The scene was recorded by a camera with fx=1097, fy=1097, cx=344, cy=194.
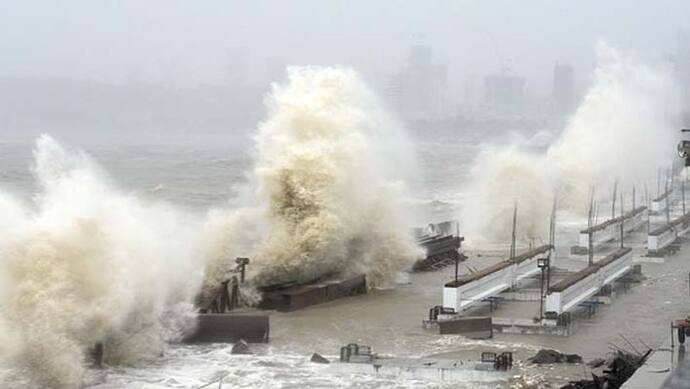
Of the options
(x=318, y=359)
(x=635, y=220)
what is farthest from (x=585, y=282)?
(x=635, y=220)

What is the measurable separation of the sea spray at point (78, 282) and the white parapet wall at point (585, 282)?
260 inches

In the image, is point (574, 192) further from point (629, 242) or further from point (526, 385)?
point (526, 385)

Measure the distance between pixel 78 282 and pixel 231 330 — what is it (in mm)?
2735

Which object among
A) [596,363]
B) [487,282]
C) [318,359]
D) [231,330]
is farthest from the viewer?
[487,282]

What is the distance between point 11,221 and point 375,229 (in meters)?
10.4

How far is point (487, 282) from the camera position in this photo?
21719mm

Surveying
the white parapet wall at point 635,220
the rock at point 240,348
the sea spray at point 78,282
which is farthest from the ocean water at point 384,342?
the white parapet wall at point 635,220

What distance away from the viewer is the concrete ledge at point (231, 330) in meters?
18.1

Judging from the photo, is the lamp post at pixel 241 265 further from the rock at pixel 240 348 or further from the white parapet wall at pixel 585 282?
the white parapet wall at pixel 585 282

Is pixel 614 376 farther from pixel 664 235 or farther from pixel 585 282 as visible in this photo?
pixel 664 235

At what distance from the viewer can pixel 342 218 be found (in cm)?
2533

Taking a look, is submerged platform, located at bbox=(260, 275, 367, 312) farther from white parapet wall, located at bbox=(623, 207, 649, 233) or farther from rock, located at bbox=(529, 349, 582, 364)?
white parapet wall, located at bbox=(623, 207, 649, 233)

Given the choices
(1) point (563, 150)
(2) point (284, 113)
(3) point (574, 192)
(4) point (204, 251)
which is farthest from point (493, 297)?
(1) point (563, 150)

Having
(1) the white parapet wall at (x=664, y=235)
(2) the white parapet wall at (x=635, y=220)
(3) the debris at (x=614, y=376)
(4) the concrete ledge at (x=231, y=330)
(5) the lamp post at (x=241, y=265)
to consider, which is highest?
(2) the white parapet wall at (x=635, y=220)
